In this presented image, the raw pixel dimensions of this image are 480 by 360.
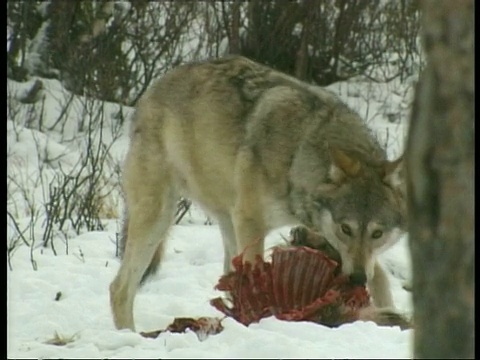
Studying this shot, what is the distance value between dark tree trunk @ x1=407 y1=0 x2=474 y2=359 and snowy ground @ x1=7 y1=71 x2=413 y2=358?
1.11 m

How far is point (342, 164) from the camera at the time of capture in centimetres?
540

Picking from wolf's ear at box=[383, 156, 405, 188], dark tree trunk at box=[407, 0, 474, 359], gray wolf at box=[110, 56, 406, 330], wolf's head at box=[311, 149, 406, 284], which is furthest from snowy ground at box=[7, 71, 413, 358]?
dark tree trunk at box=[407, 0, 474, 359]

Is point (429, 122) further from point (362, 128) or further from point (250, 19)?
point (250, 19)

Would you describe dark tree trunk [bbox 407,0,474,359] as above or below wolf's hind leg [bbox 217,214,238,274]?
above

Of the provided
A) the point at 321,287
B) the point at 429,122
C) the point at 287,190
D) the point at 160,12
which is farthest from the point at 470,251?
the point at 160,12

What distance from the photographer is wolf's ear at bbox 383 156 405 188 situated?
5398 mm

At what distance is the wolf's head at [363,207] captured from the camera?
5363 mm

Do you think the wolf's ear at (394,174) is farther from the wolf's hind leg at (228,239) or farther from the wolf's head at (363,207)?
the wolf's hind leg at (228,239)

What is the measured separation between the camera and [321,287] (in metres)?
4.86

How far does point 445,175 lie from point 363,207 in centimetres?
306

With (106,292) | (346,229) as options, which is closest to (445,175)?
(346,229)

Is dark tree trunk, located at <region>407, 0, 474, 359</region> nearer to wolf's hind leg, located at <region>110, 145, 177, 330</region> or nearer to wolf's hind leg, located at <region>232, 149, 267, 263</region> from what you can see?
wolf's hind leg, located at <region>232, 149, 267, 263</region>

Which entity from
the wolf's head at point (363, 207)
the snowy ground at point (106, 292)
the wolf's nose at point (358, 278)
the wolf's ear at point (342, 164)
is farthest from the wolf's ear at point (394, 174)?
the snowy ground at point (106, 292)

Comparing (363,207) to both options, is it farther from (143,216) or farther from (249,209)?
(143,216)
